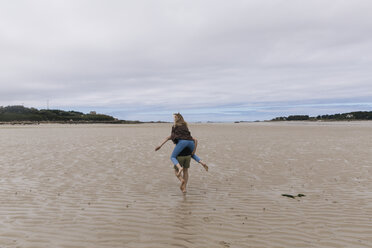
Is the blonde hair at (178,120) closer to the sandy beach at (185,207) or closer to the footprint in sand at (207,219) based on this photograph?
the sandy beach at (185,207)

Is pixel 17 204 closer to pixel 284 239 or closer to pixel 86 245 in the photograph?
pixel 86 245

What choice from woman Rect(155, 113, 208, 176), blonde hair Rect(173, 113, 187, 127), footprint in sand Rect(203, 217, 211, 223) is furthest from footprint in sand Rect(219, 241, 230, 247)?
blonde hair Rect(173, 113, 187, 127)

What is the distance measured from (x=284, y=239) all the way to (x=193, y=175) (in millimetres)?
7238

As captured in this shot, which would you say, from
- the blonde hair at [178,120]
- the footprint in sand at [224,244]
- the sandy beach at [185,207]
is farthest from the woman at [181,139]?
the footprint in sand at [224,244]

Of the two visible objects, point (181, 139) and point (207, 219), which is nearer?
point (207, 219)

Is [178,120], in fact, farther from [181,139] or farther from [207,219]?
[207,219]

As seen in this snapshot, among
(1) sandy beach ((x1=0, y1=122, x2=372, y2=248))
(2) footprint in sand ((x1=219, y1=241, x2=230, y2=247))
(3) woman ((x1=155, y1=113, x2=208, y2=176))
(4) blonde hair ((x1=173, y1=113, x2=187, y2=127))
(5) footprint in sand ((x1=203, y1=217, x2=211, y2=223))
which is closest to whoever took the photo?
(2) footprint in sand ((x1=219, y1=241, x2=230, y2=247))

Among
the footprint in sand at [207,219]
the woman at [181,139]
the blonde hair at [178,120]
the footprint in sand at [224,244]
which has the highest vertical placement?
the blonde hair at [178,120]

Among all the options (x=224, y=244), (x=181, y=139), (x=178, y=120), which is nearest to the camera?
(x=224, y=244)

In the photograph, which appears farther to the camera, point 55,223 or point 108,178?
point 108,178

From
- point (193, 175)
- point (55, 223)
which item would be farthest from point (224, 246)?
point (193, 175)

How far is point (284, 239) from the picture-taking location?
19.1ft

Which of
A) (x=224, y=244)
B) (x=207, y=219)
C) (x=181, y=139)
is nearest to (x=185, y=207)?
(x=207, y=219)

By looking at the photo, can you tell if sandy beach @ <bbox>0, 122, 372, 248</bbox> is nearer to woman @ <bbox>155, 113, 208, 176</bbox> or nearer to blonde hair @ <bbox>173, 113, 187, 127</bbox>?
woman @ <bbox>155, 113, 208, 176</bbox>
